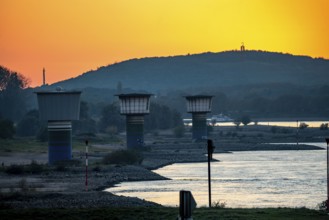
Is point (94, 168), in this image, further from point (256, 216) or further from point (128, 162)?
point (256, 216)

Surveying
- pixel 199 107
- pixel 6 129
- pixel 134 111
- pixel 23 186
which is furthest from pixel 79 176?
pixel 199 107

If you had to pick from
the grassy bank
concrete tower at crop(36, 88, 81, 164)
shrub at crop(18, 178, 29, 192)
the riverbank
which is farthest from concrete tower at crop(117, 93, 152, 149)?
the grassy bank

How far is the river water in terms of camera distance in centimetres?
5675

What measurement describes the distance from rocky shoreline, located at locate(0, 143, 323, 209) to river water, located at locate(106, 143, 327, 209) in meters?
2.02

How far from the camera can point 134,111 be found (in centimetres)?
11838

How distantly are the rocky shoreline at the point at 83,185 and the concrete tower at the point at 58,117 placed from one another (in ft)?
12.0

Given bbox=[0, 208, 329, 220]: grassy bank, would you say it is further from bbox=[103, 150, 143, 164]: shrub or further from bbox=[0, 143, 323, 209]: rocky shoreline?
bbox=[103, 150, 143, 164]: shrub

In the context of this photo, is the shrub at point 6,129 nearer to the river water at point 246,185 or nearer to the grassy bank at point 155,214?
the river water at point 246,185

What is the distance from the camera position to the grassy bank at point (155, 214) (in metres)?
38.3

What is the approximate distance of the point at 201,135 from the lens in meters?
153

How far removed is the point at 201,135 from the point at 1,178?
83414mm

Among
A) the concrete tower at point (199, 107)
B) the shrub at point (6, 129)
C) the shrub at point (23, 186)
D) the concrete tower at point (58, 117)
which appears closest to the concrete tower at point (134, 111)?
the shrub at point (6, 129)

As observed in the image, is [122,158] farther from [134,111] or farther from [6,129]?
[6,129]

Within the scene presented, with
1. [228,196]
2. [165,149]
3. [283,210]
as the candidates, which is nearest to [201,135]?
[165,149]
